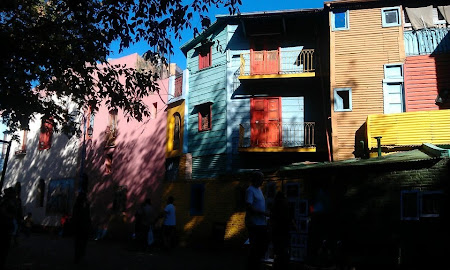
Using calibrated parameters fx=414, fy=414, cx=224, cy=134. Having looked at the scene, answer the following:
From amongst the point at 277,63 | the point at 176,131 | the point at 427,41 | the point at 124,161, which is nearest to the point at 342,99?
the point at 277,63

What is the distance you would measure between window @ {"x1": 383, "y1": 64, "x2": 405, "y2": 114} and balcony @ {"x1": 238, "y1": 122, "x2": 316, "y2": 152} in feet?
9.98

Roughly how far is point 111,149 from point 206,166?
7.02 meters

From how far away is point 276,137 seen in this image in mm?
17938

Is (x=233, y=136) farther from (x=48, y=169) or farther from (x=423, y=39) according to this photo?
(x=48, y=169)

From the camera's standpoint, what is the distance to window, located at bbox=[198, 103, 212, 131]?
19594 millimetres

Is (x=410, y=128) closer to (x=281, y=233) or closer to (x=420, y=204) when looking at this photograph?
(x=420, y=204)

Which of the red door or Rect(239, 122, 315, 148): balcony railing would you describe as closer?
Rect(239, 122, 315, 148): balcony railing

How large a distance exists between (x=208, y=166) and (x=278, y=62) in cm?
563

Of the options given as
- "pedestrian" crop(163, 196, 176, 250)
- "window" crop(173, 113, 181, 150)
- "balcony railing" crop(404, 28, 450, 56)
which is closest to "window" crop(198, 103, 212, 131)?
"window" crop(173, 113, 181, 150)

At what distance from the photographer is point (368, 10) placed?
16.9m

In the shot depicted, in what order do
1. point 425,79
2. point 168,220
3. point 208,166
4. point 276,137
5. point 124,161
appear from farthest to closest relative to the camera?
point 124,161 < point 208,166 < point 276,137 < point 425,79 < point 168,220

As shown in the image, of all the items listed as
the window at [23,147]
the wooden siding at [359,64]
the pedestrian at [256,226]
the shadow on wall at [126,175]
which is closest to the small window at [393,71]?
the wooden siding at [359,64]

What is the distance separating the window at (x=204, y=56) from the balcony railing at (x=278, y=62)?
228cm

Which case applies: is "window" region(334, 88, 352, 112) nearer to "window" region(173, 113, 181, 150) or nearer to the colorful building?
the colorful building
